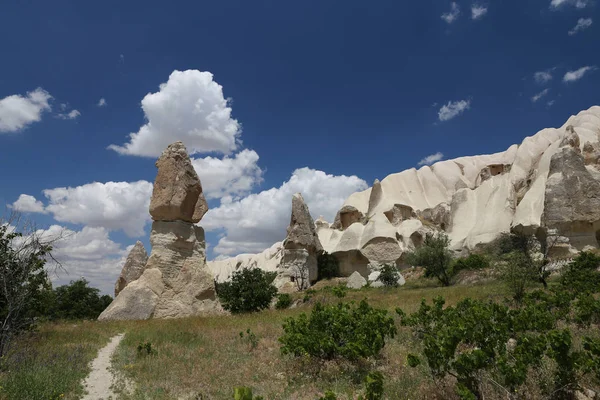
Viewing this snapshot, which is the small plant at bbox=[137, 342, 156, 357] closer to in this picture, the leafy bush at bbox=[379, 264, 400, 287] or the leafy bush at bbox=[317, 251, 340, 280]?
the leafy bush at bbox=[379, 264, 400, 287]

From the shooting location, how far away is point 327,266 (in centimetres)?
4316

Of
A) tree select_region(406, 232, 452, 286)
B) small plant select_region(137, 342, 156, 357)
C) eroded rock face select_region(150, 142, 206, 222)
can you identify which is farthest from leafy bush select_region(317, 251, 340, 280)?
small plant select_region(137, 342, 156, 357)

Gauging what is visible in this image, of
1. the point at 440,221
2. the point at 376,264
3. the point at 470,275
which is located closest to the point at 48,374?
the point at 470,275

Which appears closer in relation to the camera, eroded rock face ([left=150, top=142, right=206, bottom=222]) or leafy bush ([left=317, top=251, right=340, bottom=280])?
eroded rock face ([left=150, top=142, right=206, bottom=222])

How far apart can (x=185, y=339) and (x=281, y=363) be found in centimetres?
380

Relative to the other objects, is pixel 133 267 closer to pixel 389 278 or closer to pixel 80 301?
pixel 80 301

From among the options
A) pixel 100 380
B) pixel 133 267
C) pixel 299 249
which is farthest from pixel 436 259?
pixel 133 267

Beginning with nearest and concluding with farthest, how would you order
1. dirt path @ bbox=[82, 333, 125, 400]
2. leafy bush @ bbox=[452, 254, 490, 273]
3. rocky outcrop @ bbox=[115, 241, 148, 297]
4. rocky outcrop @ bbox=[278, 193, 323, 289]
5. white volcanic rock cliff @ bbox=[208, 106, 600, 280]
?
dirt path @ bbox=[82, 333, 125, 400] → leafy bush @ bbox=[452, 254, 490, 273] → white volcanic rock cliff @ bbox=[208, 106, 600, 280] → rocky outcrop @ bbox=[115, 241, 148, 297] → rocky outcrop @ bbox=[278, 193, 323, 289]

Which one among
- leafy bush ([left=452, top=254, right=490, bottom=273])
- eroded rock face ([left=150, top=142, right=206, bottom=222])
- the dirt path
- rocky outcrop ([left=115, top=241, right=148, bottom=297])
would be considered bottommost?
the dirt path

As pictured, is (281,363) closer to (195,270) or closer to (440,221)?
(195,270)

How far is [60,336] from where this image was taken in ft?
36.7

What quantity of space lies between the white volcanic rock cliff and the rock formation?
2718 centimetres

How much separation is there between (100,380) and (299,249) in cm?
3170

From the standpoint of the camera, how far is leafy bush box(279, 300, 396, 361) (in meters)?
5.90
